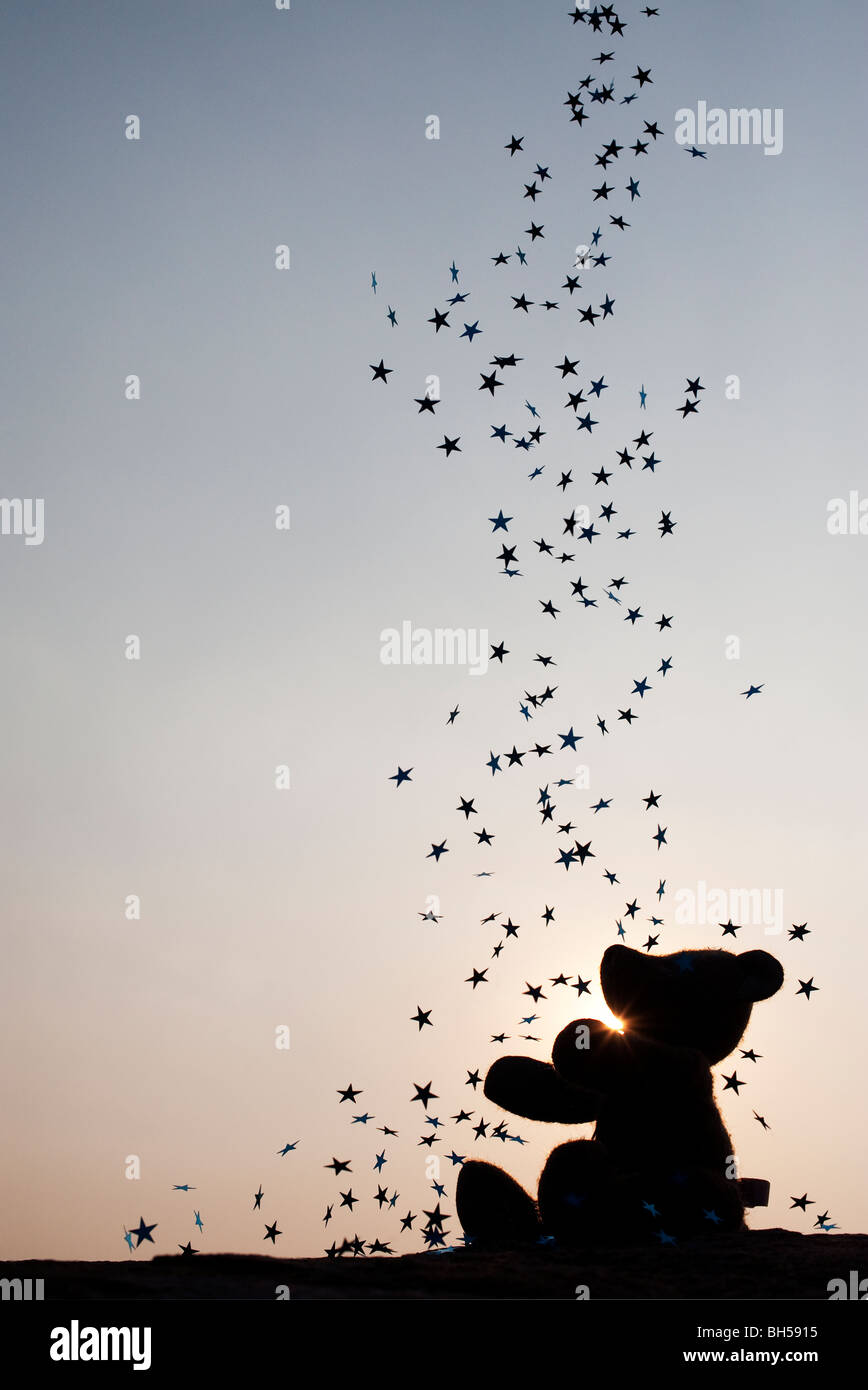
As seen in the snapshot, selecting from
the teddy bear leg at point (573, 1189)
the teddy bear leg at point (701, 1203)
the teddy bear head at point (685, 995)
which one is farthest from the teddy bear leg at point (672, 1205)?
the teddy bear head at point (685, 995)

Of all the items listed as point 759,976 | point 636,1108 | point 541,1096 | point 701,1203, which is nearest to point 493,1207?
point 541,1096

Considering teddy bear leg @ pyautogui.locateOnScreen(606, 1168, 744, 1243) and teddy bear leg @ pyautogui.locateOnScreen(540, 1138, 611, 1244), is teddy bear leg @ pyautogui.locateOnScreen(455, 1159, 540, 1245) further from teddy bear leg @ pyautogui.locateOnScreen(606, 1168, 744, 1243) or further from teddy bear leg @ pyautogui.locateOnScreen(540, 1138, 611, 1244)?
teddy bear leg @ pyautogui.locateOnScreen(606, 1168, 744, 1243)

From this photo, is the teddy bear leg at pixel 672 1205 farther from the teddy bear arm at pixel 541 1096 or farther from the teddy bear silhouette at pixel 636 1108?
the teddy bear arm at pixel 541 1096

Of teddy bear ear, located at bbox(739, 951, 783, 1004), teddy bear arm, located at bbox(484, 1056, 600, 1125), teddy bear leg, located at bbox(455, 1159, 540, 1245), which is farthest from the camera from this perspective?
teddy bear ear, located at bbox(739, 951, 783, 1004)

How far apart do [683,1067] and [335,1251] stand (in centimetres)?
345

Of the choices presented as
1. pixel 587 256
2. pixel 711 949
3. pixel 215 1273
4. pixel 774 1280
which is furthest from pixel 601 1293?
pixel 587 256

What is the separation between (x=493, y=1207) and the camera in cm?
990

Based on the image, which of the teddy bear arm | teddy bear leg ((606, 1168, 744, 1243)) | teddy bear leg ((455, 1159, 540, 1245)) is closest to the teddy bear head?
the teddy bear arm

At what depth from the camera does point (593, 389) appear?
10.2 meters

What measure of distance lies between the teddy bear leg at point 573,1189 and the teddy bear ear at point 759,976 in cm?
217

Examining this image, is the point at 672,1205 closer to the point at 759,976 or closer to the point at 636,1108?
the point at 636,1108

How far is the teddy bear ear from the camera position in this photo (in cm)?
1038
